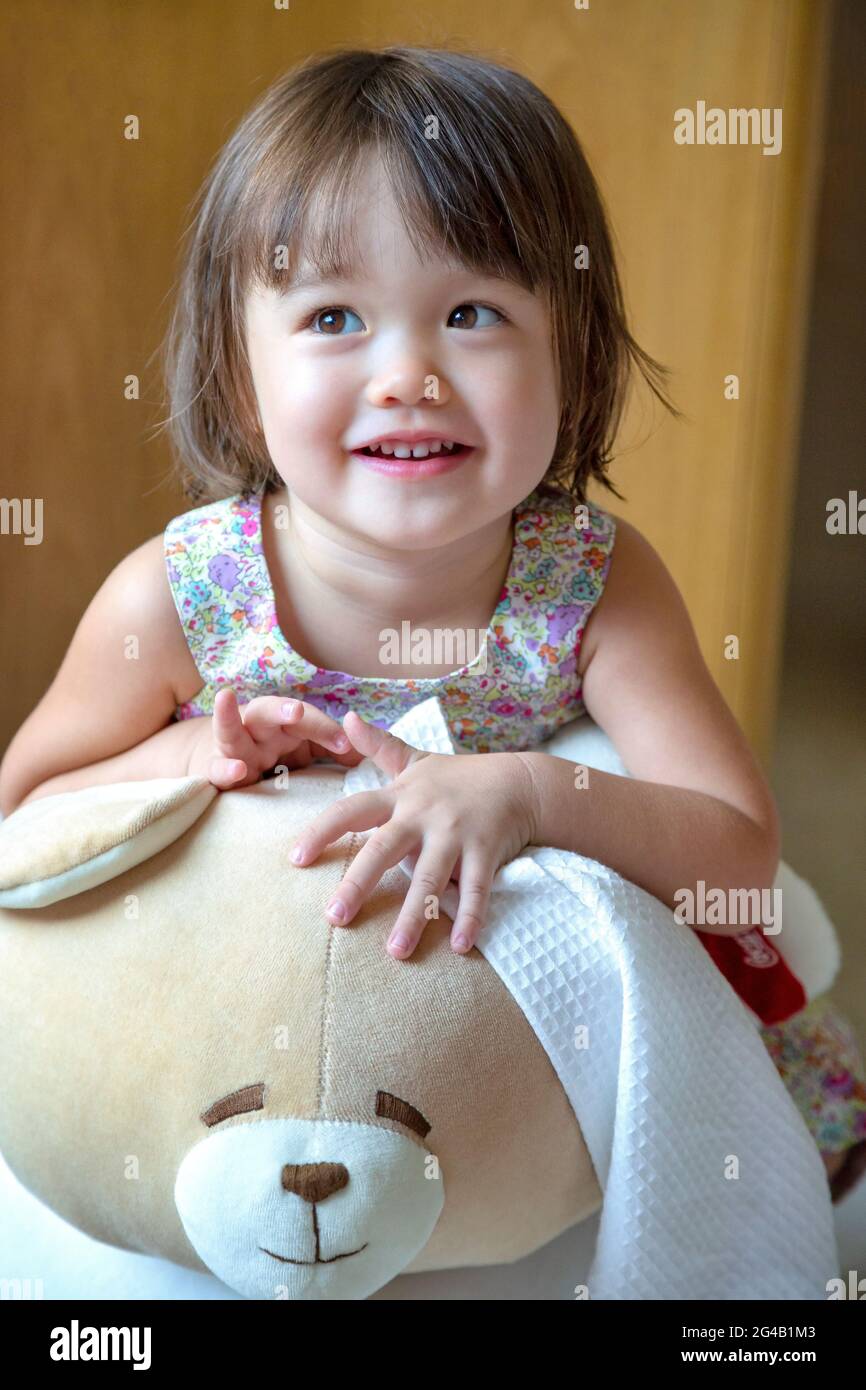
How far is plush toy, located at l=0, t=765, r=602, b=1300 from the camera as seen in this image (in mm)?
559

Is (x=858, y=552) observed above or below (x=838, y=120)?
below

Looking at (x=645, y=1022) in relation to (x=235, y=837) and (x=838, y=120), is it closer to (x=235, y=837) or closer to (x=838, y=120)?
(x=235, y=837)

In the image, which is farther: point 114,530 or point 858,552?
point 858,552

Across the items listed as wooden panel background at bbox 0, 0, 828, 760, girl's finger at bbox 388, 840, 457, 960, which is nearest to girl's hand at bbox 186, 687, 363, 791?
girl's finger at bbox 388, 840, 457, 960

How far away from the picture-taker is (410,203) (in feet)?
2.29

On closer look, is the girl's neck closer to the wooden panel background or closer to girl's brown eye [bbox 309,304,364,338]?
girl's brown eye [bbox 309,304,364,338]

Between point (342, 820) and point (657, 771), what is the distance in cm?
24

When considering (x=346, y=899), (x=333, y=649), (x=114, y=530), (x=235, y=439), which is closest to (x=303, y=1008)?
(x=346, y=899)

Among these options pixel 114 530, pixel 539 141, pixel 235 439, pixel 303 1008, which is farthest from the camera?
pixel 114 530

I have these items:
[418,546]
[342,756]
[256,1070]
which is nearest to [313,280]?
[418,546]

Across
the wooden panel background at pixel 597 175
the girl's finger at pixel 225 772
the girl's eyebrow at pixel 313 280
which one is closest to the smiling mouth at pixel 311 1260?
the girl's finger at pixel 225 772

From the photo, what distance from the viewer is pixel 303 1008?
57cm
